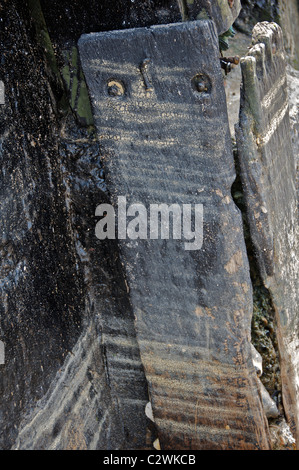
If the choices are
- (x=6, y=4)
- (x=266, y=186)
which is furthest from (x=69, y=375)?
(x=6, y=4)

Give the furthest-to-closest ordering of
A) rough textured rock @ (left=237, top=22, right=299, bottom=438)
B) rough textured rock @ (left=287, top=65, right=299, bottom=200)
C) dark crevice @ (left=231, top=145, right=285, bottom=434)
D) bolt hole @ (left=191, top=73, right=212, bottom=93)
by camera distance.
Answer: rough textured rock @ (left=287, top=65, right=299, bottom=200) < dark crevice @ (left=231, top=145, right=285, bottom=434) < rough textured rock @ (left=237, top=22, right=299, bottom=438) < bolt hole @ (left=191, top=73, right=212, bottom=93)

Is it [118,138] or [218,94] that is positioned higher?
[218,94]

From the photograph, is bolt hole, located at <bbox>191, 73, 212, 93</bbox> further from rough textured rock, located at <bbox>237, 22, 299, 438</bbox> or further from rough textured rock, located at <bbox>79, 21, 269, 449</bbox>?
rough textured rock, located at <bbox>237, 22, 299, 438</bbox>

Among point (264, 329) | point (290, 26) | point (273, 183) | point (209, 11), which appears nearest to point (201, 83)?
point (209, 11)

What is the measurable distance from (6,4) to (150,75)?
0.44 metres

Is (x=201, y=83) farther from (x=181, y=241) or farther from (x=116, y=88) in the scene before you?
(x=181, y=241)

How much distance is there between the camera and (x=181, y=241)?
5.50 feet

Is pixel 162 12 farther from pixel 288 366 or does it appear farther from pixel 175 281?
pixel 288 366

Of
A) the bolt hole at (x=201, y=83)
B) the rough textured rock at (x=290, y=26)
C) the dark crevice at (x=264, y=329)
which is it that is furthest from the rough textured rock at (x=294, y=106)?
the bolt hole at (x=201, y=83)

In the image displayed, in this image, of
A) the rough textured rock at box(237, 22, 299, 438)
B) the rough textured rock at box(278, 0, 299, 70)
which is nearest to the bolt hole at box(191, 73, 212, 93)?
the rough textured rock at box(237, 22, 299, 438)

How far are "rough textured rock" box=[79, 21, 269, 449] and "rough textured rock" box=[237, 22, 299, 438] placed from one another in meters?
0.10

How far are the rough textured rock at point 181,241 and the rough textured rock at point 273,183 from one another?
10 cm

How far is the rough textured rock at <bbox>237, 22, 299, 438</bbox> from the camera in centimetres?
162

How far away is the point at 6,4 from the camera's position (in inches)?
58.4
